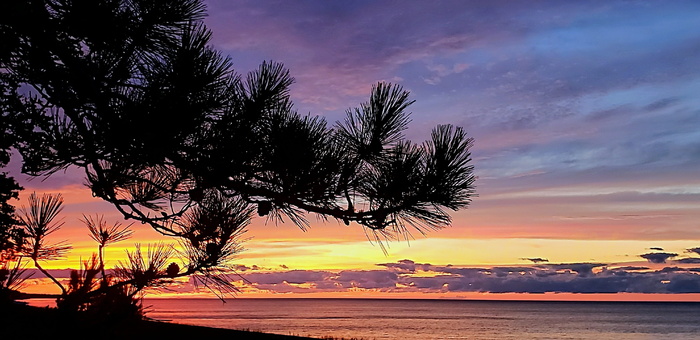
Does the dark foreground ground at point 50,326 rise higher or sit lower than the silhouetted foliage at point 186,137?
lower

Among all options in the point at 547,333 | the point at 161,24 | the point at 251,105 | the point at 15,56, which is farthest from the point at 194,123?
the point at 547,333

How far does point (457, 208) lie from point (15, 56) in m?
3.17

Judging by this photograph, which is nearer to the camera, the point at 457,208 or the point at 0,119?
the point at 0,119

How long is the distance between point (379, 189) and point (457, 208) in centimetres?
65

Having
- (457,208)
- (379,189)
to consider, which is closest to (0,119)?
(379,189)

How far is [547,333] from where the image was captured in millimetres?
81312

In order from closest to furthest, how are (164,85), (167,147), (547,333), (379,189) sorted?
(167,147), (164,85), (379,189), (547,333)

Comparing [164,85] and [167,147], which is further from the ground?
[164,85]

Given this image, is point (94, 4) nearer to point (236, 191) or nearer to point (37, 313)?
point (236, 191)

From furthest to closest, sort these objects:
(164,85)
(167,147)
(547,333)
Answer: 1. (547,333)
2. (164,85)
3. (167,147)

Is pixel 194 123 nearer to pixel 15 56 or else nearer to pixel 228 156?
pixel 228 156

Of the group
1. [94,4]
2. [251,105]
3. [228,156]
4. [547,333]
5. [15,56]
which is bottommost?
[547,333]

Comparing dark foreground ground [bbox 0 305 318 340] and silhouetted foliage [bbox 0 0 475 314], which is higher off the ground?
silhouetted foliage [bbox 0 0 475 314]

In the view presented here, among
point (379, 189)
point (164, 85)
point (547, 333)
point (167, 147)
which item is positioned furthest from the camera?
point (547, 333)
